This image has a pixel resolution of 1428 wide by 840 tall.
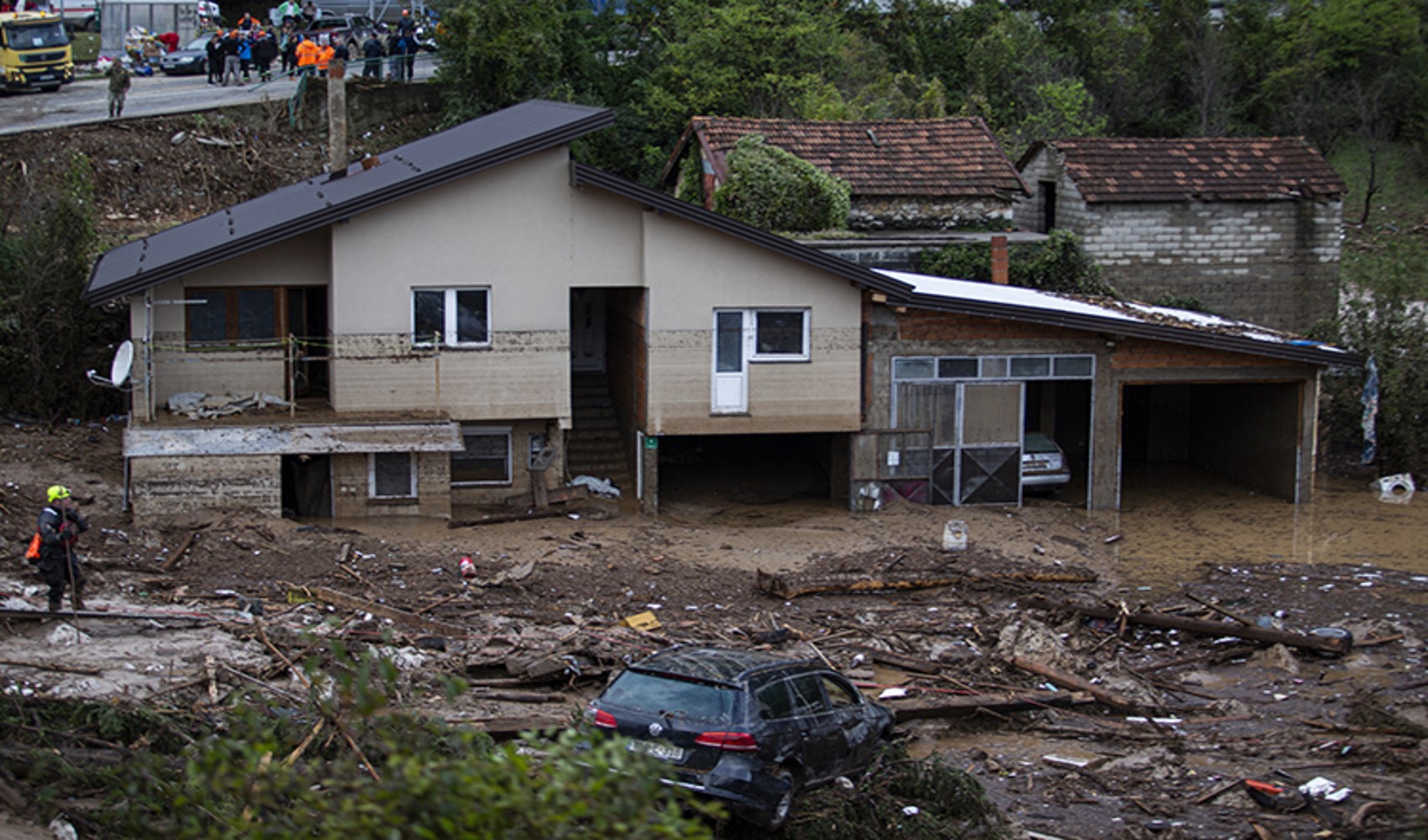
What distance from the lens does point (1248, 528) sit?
81.5ft

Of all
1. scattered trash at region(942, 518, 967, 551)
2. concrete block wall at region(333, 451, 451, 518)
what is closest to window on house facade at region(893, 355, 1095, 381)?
scattered trash at region(942, 518, 967, 551)

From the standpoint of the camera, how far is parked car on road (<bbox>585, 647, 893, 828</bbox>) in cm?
1113

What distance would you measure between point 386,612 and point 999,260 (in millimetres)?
17359

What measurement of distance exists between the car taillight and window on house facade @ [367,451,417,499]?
43.2 ft

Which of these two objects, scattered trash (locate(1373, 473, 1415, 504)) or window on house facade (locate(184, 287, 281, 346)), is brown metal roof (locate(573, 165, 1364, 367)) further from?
window on house facade (locate(184, 287, 281, 346))

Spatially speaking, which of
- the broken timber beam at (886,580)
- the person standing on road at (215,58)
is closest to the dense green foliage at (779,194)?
the broken timber beam at (886,580)

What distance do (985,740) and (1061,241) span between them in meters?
19.7

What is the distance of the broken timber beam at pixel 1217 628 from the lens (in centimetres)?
1709

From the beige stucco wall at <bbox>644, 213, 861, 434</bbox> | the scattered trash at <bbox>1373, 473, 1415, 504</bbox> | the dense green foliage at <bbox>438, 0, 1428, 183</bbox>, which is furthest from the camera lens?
the dense green foliage at <bbox>438, 0, 1428, 183</bbox>

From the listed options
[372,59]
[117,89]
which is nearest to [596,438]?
[117,89]

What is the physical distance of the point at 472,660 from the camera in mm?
15586

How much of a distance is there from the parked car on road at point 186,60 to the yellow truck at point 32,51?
17.1ft

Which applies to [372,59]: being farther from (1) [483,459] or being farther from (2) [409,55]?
(1) [483,459]

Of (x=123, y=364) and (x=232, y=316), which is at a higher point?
(x=232, y=316)
